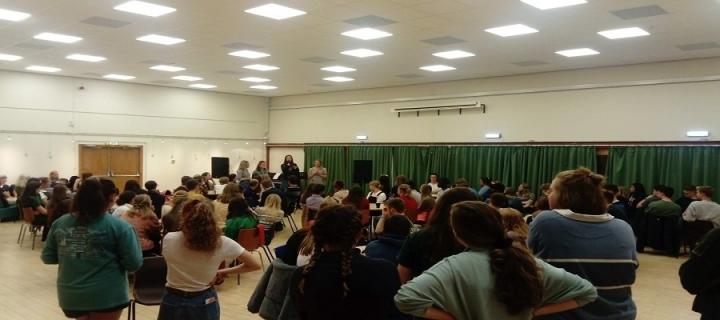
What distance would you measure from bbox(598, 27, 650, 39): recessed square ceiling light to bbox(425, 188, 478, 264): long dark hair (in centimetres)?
706

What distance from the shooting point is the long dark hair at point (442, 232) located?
8.56ft

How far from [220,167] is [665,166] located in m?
12.3

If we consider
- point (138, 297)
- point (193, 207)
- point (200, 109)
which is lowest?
point (138, 297)

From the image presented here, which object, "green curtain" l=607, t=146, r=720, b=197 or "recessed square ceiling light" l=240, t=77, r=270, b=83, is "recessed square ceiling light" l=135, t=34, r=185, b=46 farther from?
"green curtain" l=607, t=146, r=720, b=197

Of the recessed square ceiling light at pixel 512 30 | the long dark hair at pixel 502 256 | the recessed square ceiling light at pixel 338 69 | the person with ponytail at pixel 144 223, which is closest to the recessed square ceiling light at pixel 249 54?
the recessed square ceiling light at pixel 338 69

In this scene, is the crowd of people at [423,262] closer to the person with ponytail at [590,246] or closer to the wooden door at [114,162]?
the person with ponytail at [590,246]

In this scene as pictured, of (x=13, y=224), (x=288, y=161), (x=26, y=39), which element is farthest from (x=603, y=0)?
(x=13, y=224)

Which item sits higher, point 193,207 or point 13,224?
point 193,207

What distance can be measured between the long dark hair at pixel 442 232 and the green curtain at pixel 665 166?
991 centimetres

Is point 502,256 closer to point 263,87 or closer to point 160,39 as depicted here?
point 160,39

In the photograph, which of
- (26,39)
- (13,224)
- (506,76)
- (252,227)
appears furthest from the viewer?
(506,76)

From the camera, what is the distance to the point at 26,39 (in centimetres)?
991

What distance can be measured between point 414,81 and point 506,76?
2.47m

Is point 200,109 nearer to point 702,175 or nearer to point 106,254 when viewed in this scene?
point 702,175
